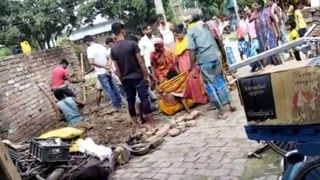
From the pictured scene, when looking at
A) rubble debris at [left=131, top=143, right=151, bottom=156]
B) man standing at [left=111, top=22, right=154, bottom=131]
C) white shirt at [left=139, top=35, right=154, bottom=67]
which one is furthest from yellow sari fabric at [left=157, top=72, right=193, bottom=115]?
rubble debris at [left=131, top=143, right=151, bottom=156]

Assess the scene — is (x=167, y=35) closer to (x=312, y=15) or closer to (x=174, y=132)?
(x=312, y=15)

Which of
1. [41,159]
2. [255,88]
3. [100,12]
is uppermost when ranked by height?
[100,12]

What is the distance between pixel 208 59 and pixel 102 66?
11.0ft

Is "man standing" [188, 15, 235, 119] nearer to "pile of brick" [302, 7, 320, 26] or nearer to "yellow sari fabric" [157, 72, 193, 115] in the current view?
"yellow sari fabric" [157, 72, 193, 115]

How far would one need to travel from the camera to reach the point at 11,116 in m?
9.27

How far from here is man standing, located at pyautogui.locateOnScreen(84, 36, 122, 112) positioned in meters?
10.1

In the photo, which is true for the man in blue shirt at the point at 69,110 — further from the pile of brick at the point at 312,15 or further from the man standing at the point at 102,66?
the pile of brick at the point at 312,15

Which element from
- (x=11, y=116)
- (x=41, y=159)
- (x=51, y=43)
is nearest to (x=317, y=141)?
(x=41, y=159)

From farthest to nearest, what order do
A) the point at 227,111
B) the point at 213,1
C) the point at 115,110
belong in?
the point at 213,1, the point at 115,110, the point at 227,111

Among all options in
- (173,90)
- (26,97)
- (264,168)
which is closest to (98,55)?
(26,97)

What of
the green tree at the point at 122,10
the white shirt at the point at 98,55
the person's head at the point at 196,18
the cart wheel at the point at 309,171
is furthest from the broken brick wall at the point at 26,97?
the green tree at the point at 122,10

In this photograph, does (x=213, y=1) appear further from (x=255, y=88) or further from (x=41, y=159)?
(x=255, y=88)

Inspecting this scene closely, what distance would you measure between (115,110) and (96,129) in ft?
6.08

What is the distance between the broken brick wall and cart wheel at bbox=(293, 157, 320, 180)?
6603 millimetres
